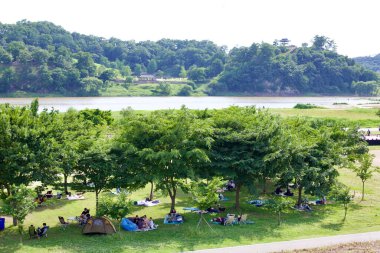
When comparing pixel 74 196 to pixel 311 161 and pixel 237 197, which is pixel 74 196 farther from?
pixel 311 161

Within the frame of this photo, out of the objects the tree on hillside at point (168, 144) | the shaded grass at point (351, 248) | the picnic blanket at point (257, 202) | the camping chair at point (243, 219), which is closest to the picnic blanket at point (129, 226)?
the tree on hillside at point (168, 144)

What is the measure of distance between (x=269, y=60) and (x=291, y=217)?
169m

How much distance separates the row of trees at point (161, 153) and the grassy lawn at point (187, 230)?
200cm

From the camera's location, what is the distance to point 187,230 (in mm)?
25797

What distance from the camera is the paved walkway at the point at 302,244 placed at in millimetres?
22094

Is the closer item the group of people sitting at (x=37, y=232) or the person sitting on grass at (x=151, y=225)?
the group of people sitting at (x=37, y=232)

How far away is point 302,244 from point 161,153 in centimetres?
891

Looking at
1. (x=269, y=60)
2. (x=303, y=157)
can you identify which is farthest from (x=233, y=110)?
(x=269, y=60)

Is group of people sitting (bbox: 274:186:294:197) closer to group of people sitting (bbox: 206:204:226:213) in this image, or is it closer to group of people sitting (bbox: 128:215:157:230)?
group of people sitting (bbox: 206:204:226:213)

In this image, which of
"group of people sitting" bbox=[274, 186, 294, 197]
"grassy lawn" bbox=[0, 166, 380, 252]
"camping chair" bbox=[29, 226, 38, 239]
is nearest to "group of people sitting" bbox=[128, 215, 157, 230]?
"grassy lawn" bbox=[0, 166, 380, 252]

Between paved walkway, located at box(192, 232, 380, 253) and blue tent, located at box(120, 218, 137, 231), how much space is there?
5.37 metres

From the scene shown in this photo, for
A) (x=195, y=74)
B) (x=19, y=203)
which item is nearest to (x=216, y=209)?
(x=19, y=203)

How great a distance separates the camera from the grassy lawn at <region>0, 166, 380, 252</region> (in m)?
23.1

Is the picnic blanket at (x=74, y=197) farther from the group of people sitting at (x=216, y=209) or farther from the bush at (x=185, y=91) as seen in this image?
the bush at (x=185, y=91)
